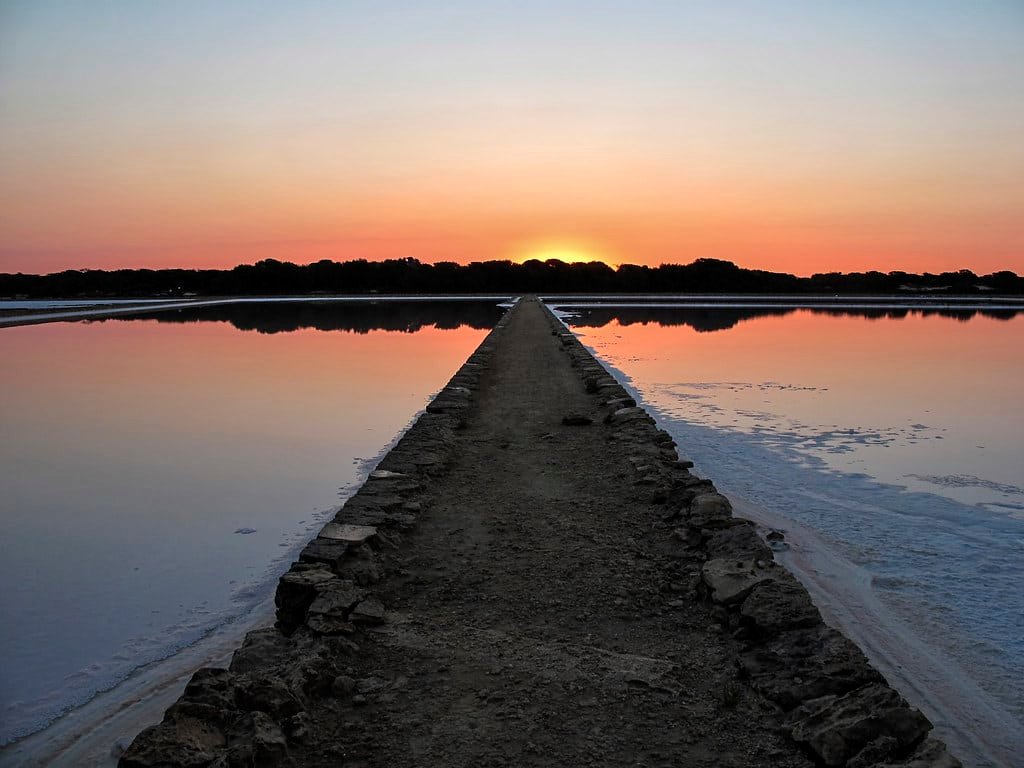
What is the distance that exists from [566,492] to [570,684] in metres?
2.24

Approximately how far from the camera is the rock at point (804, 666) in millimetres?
2500

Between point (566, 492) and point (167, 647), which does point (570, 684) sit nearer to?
point (167, 647)

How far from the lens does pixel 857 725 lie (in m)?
2.25

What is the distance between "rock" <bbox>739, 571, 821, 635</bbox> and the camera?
2.88 m

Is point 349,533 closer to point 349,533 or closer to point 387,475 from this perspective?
point 349,533

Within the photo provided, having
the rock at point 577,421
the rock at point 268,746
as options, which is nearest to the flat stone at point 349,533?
the rock at point 268,746

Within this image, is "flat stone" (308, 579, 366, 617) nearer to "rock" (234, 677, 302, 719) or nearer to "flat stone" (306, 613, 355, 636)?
"flat stone" (306, 613, 355, 636)

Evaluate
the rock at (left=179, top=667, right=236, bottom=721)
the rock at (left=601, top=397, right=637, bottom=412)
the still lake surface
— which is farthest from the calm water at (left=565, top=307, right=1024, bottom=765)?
the rock at (left=179, top=667, right=236, bottom=721)

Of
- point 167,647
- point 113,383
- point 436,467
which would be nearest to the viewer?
point 167,647

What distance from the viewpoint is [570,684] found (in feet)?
8.64

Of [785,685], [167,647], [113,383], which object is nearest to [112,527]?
[167,647]

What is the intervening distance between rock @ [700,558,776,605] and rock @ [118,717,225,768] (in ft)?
6.34

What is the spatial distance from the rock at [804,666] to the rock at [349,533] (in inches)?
72.3

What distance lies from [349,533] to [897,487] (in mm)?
3901
